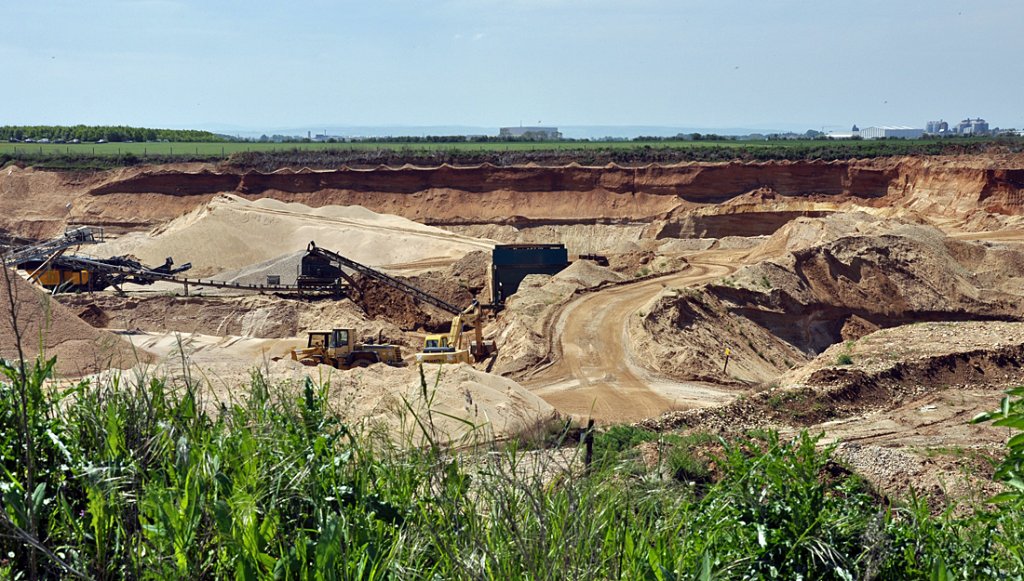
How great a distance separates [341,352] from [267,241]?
2633cm

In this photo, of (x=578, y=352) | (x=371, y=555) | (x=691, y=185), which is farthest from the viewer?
(x=691, y=185)

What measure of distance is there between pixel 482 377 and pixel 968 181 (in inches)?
1904

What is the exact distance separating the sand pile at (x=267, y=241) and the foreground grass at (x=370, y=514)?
1642 inches

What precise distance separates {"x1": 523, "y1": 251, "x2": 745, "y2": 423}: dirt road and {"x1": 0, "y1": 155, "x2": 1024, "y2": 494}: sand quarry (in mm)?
112

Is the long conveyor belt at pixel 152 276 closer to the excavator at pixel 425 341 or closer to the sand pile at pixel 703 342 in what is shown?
the excavator at pixel 425 341

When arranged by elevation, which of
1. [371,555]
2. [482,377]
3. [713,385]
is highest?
[371,555]

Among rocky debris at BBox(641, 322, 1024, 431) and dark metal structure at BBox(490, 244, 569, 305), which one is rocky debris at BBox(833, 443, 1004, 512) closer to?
rocky debris at BBox(641, 322, 1024, 431)

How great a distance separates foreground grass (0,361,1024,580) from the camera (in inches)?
250

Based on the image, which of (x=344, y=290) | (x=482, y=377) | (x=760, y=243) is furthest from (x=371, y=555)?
(x=760, y=243)

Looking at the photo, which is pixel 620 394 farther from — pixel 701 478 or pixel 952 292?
pixel 952 292

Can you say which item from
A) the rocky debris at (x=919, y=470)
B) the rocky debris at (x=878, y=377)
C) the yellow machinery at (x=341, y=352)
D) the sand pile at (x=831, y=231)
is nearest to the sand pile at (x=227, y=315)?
the yellow machinery at (x=341, y=352)

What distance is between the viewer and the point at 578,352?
30078 millimetres

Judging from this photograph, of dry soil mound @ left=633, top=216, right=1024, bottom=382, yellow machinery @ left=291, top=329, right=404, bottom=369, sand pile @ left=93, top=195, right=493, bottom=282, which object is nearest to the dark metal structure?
dry soil mound @ left=633, top=216, right=1024, bottom=382

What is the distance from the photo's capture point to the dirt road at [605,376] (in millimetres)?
25312
